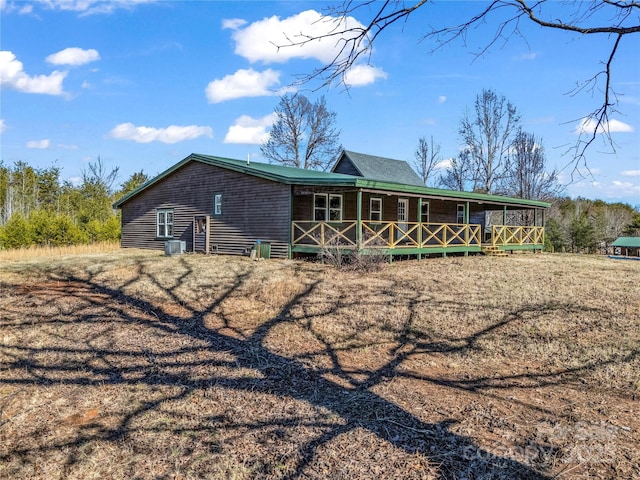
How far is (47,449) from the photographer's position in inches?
171

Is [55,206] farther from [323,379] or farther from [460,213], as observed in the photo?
[323,379]

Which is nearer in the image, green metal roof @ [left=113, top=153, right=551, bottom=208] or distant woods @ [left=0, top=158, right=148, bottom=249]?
green metal roof @ [left=113, top=153, right=551, bottom=208]

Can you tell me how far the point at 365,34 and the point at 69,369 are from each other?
6052mm

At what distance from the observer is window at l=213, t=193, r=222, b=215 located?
18.7 m

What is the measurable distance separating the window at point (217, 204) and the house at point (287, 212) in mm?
42

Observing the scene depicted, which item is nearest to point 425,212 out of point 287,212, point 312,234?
point 312,234

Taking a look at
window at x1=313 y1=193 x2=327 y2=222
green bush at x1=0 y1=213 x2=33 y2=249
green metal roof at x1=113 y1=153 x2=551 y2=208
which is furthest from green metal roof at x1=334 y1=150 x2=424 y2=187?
green bush at x1=0 y1=213 x2=33 y2=249

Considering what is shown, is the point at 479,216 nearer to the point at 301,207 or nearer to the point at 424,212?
the point at 424,212

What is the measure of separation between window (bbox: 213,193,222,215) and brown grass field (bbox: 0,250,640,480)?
7.22 metres

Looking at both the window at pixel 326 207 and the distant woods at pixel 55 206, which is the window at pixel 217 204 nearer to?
the window at pixel 326 207

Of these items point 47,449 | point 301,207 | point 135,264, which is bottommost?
point 47,449

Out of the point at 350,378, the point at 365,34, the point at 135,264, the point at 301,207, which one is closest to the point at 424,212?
the point at 301,207

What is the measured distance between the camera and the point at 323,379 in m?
6.02

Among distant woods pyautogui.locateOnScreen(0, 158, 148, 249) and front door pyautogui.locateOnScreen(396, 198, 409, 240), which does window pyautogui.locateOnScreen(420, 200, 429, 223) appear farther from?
distant woods pyautogui.locateOnScreen(0, 158, 148, 249)
